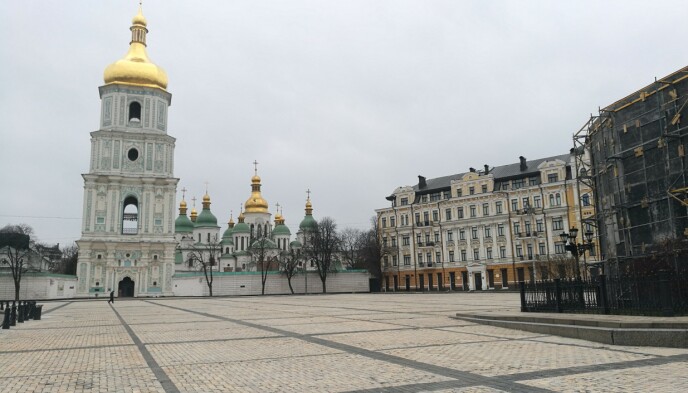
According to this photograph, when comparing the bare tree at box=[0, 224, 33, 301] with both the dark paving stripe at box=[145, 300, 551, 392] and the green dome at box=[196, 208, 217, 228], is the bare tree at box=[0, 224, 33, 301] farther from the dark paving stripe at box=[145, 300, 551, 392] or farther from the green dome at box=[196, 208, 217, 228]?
the dark paving stripe at box=[145, 300, 551, 392]

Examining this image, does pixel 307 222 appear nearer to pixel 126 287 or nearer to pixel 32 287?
pixel 126 287

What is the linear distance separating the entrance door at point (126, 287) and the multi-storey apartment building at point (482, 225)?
29.5m

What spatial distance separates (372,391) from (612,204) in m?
17.2

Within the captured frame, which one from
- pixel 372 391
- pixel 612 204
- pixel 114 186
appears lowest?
pixel 372 391

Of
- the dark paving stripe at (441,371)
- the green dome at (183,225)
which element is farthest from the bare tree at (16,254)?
the dark paving stripe at (441,371)

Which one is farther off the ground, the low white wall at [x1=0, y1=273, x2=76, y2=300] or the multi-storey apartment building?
the multi-storey apartment building

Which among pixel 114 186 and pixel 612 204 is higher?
pixel 114 186

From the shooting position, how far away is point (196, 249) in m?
85.8

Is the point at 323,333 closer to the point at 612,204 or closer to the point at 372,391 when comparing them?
the point at 372,391

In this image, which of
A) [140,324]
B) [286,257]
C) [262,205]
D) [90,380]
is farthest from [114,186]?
[90,380]

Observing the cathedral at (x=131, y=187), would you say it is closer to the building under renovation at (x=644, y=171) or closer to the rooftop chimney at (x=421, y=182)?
the rooftop chimney at (x=421, y=182)

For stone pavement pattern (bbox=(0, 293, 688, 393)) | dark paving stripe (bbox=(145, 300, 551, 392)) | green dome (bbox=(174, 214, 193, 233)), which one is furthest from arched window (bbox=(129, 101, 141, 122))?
dark paving stripe (bbox=(145, 300, 551, 392))

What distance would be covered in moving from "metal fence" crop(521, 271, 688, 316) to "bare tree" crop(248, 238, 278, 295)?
48681mm

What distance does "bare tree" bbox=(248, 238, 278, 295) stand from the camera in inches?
2537
